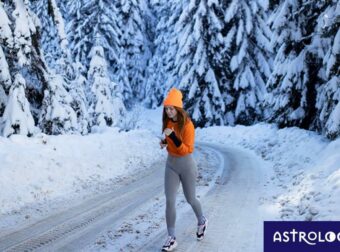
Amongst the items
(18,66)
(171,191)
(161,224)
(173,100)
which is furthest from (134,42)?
(171,191)

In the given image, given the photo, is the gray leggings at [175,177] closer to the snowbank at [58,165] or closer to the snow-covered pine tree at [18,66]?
the snowbank at [58,165]

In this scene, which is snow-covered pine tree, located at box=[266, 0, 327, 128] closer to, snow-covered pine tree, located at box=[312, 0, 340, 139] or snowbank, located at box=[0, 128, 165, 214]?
snow-covered pine tree, located at box=[312, 0, 340, 139]

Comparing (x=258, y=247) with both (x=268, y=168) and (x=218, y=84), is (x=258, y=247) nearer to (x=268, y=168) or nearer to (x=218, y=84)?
(x=268, y=168)

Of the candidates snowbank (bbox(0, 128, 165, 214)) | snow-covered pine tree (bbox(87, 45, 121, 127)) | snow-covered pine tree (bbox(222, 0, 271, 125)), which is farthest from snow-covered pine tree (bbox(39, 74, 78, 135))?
snow-covered pine tree (bbox(222, 0, 271, 125))

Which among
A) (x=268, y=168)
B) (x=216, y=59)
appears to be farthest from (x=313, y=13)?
(x=216, y=59)

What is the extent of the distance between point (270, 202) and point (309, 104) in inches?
337

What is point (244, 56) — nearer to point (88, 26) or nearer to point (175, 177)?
point (88, 26)

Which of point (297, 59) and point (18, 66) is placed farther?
point (297, 59)

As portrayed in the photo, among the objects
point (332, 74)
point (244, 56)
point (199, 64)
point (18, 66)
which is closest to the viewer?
point (18, 66)

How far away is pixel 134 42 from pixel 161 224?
1465 inches

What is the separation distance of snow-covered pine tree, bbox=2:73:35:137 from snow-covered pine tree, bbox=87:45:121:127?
1381 cm

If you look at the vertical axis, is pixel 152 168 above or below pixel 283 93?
below

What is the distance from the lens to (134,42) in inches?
1705

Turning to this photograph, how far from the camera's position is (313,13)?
629 inches
